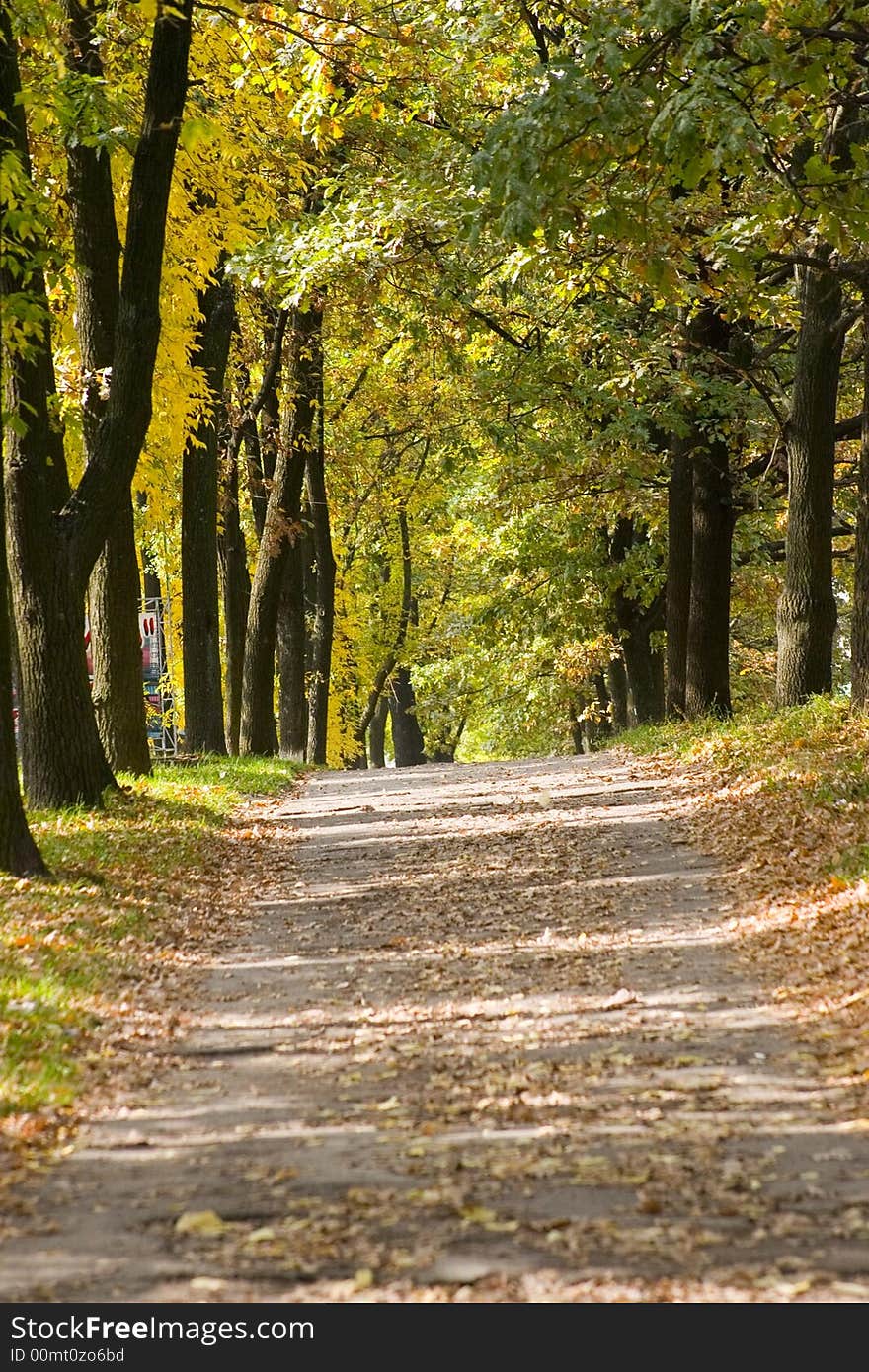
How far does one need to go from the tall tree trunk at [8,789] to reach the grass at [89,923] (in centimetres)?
16

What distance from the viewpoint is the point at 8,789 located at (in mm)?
9906

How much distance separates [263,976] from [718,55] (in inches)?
264

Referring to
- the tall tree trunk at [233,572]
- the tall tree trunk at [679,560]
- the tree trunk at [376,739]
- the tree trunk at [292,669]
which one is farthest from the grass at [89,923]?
the tree trunk at [376,739]

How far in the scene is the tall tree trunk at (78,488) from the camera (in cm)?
1213

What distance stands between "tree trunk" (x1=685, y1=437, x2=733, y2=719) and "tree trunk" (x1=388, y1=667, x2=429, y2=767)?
23578 millimetres

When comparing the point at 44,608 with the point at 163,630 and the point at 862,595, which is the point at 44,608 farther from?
the point at 163,630

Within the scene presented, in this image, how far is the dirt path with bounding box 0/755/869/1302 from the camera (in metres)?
4.42

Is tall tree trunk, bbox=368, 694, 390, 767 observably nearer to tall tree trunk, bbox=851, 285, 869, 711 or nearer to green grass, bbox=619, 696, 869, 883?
green grass, bbox=619, 696, 869, 883

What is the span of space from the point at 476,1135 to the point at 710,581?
14178mm

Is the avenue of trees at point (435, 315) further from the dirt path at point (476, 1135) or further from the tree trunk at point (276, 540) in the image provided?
the dirt path at point (476, 1135)

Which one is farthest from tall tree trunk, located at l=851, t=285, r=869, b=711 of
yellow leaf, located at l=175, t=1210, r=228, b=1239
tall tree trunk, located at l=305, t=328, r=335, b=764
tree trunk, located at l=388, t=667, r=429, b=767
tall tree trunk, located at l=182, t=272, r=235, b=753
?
tree trunk, located at l=388, t=667, r=429, b=767

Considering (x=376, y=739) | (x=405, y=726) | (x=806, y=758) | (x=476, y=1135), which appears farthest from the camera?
(x=376, y=739)

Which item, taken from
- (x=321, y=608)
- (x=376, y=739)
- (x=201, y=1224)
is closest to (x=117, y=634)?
(x=201, y=1224)
